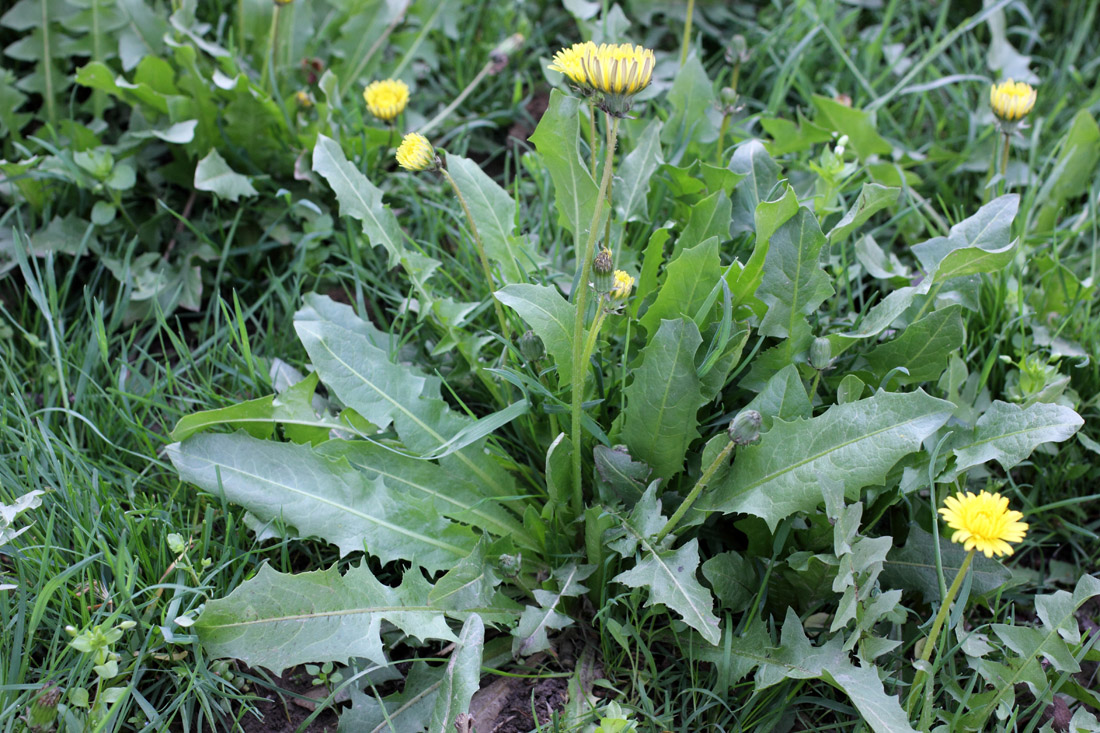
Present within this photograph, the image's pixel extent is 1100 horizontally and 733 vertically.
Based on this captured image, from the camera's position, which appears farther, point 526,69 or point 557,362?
point 526,69

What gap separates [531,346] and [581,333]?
26 centimetres

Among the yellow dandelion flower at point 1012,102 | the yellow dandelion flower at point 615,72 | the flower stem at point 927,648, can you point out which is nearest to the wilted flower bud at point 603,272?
the yellow dandelion flower at point 615,72

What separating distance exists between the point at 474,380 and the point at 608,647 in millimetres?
812

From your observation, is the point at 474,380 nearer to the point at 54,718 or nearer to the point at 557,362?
the point at 557,362

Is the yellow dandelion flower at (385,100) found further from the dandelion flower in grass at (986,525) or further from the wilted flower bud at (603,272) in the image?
the dandelion flower in grass at (986,525)

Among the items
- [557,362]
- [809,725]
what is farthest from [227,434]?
[809,725]

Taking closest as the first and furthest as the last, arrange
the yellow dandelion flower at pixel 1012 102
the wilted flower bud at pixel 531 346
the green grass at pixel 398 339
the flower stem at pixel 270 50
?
the green grass at pixel 398 339 → the wilted flower bud at pixel 531 346 → the yellow dandelion flower at pixel 1012 102 → the flower stem at pixel 270 50

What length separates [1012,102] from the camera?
234cm

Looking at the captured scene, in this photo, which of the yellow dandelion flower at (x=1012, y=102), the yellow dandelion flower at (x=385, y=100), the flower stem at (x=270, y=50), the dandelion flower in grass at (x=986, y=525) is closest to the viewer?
the dandelion flower in grass at (x=986, y=525)

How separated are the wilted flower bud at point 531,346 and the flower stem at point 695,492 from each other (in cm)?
47

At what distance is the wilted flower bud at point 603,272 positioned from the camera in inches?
62.6

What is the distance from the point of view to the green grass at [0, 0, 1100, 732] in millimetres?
1789

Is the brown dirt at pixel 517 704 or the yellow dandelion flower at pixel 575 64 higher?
the yellow dandelion flower at pixel 575 64

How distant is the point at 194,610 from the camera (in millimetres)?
1736
